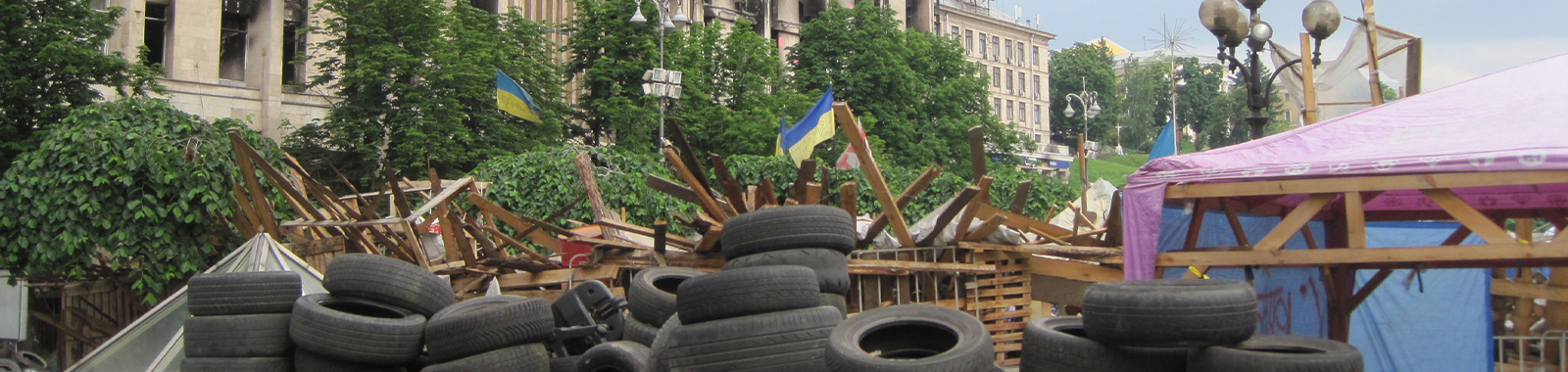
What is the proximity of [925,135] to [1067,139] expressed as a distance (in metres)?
65.9

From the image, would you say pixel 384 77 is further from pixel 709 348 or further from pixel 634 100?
pixel 709 348

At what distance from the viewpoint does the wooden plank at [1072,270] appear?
34.5 feet

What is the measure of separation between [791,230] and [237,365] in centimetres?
478

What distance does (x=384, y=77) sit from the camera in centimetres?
2639

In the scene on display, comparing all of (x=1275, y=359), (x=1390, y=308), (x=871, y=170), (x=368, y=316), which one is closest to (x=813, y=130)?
(x=871, y=170)

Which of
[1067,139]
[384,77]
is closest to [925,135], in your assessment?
[384,77]

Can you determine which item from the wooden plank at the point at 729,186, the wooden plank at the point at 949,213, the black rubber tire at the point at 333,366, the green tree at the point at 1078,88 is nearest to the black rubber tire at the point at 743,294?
the black rubber tire at the point at 333,366

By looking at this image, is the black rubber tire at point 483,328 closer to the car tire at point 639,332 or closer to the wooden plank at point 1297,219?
the car tire at point 639,332

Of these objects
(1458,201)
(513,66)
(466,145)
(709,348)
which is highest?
(513,66)

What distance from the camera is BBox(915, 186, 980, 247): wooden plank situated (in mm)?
10445

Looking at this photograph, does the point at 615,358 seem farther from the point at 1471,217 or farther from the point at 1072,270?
the point at 1471,217

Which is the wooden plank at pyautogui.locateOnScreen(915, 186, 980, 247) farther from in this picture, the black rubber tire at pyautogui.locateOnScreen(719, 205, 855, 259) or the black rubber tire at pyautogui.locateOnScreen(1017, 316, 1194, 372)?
the black rubber tire at pyautogui.locateOnScreen(1017, 316, 1194, 372)

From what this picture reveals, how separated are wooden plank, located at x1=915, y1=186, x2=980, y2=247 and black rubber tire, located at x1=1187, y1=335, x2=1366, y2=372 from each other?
4.10 metres

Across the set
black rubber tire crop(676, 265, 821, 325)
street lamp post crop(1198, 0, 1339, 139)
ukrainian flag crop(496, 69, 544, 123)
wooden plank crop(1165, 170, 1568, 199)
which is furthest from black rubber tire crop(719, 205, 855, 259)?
ukrainian flag crop(496, 69, 544, 123)
